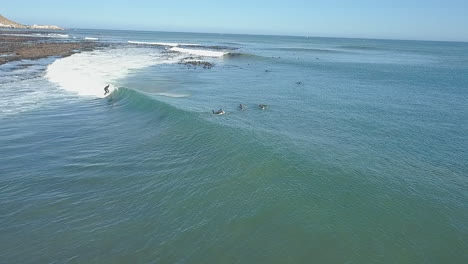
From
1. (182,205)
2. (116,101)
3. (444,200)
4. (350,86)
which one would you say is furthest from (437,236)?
(350,86)

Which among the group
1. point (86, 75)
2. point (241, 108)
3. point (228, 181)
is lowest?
point (228, 181)

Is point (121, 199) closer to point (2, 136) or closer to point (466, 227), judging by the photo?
point (2, 136)

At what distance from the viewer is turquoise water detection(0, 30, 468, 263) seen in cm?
1111

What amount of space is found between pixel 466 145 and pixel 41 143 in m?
25.5

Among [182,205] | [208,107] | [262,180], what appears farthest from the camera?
[208,107]

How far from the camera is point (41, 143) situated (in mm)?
18984

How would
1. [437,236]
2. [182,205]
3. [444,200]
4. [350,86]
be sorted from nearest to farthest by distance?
[437,236] < [182,205] < [444,200] < [350,86]

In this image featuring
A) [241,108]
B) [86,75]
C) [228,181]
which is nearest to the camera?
[228,181]

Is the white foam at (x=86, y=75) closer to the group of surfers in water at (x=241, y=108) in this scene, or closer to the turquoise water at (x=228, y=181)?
the turquoise water at (x=228, y=181)

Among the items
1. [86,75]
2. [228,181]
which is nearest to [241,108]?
[228,181]

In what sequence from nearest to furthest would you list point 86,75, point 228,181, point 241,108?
point 228,181 < point 241,108 < point 86,75

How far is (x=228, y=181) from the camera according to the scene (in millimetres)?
15359

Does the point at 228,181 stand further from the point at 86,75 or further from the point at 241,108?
the point at 86,75

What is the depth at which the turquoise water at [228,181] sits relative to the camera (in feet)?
36.4
